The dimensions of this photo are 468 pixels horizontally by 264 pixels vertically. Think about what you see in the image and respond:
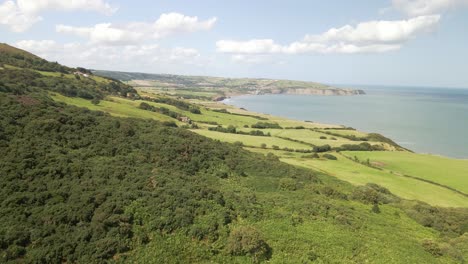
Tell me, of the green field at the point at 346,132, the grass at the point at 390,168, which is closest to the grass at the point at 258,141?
the grass at the point at 390,168

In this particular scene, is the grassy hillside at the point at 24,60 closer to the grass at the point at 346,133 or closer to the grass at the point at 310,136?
the grass at the point at 310,136

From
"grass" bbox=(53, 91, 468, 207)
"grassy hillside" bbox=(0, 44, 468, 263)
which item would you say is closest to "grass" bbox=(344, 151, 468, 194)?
"grass" bbox=(53, 91, 468, 207)

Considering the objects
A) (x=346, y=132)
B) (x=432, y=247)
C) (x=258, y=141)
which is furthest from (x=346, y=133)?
(x=432, y=247)

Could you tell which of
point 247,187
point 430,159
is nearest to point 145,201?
point 247,187

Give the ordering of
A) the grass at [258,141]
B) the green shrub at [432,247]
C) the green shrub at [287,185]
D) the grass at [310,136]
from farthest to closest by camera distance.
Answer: the grass at [310,136]
the grass at [258,141]
the green shrub at [287,185]
the green shrub at [432,247]

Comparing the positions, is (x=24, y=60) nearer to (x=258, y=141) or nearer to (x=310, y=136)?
(x=258, y=141)

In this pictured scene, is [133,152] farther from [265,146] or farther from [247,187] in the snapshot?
[265,146]

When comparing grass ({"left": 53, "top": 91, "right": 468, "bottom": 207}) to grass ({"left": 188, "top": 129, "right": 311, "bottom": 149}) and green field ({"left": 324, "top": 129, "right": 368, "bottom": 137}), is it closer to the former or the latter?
grass ({"left": 188, "top": 129, "right": 311, "bottom": 149})
